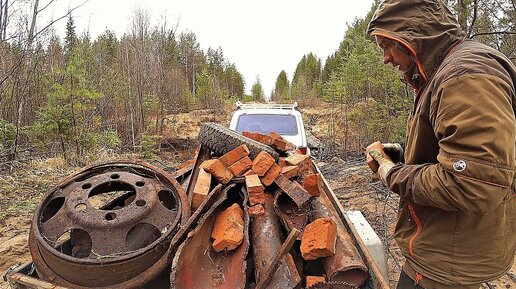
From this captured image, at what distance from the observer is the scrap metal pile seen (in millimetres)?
1965

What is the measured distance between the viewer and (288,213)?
102 inches

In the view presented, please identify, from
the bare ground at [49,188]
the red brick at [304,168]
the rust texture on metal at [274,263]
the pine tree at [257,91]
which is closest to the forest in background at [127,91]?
the bare ground at [49,188]

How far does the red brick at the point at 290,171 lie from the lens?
2.91 metres

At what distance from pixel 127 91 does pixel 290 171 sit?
580 inches

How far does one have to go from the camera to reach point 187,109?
2472 centimetres

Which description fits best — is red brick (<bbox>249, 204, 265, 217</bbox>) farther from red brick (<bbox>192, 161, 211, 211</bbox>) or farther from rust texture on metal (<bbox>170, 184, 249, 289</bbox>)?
red brick (<bbox>192, 161, 211, 211</bbox>)

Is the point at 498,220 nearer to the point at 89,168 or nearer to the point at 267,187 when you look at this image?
the point at 267,187

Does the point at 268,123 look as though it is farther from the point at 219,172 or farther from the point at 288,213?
the point at 288,213

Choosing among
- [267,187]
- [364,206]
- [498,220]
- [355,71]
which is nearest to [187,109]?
[355,71]

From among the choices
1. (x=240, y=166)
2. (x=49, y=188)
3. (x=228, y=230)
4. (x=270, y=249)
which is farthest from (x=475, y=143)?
(x=49, y=188)

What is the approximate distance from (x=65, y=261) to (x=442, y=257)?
1.93 metres

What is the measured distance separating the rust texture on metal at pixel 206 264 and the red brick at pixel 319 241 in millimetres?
353

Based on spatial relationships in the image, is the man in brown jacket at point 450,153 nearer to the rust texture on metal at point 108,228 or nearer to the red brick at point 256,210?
the red brick at point 256,210

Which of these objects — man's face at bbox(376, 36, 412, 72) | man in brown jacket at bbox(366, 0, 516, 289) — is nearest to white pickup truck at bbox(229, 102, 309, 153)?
man's face at bbox(376, 36, 412, 72)
